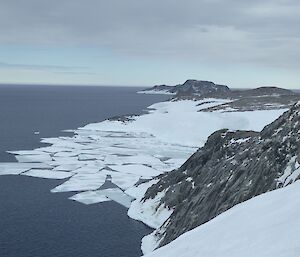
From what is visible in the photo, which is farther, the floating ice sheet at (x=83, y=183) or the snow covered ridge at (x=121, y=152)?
the snow covered ridge at (x=121, y=152)

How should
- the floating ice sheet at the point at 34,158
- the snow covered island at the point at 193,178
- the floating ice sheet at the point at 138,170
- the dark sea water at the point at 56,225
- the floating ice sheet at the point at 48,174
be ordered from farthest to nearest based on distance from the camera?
the floating ice sheet at the point at 34,158, the floating ice sheet at the point at 138,170, the floating ice sheet at the point at 48,174, the dark sea water at the point at 56,225, the snow covered island at the point at 193,178

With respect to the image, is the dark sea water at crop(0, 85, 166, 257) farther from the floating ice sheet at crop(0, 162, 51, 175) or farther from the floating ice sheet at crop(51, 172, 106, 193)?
the floating ice sheet at crop(0, 162, 51, 175)

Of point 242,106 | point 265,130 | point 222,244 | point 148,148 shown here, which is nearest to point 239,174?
point 265,130

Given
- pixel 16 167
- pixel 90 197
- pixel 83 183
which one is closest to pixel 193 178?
pixel 90 197

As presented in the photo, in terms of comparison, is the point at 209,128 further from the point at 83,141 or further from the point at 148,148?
the point at 83,141

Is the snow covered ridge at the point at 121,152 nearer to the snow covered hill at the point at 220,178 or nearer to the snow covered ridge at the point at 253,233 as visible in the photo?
the snow covered hill at the point at 220,178

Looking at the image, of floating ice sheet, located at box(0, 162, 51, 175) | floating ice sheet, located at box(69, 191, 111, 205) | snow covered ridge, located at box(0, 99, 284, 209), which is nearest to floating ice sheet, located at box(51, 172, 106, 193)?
snow covered ridge, located at box(0, 99, 284, 209)

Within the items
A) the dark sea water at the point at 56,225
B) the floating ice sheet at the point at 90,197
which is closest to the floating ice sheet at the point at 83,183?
the dark sea water at the point at 56,225

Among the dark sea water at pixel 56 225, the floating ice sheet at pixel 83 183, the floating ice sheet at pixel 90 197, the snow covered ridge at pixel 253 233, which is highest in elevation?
the snow covered ridge at pixel 253 233
